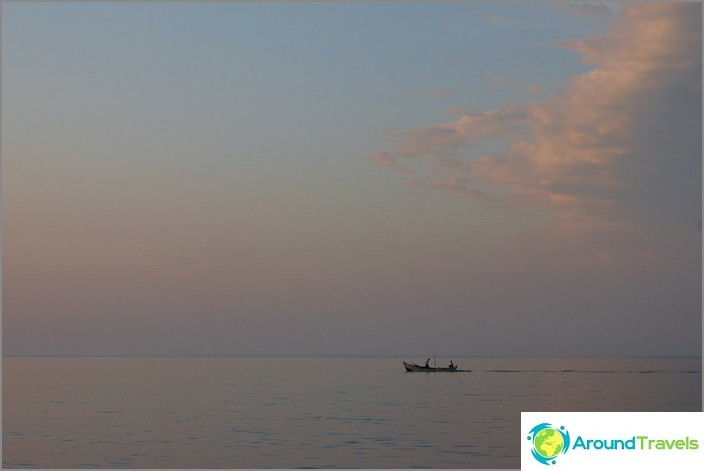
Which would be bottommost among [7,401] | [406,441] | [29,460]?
[29,460]

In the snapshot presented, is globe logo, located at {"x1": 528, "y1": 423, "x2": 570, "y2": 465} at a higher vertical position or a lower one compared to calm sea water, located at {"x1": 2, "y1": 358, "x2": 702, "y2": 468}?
lower

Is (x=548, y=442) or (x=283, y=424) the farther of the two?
(x=283, y=424)

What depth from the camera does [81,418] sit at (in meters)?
75.4

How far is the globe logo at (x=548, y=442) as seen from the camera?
2956cm

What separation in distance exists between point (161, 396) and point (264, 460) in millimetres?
58304

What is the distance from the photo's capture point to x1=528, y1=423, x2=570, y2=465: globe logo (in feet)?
97.0

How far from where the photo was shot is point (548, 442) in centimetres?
2980

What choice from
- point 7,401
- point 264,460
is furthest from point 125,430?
point 7,401

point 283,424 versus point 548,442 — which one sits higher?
point 283,424

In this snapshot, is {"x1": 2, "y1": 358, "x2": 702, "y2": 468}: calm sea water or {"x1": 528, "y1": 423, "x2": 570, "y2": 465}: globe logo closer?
{"x1": 528, "y1": 423, "x2": 570, "y2": 465}: globe logo

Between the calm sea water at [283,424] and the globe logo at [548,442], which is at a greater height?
the calm sea water at [283,424]

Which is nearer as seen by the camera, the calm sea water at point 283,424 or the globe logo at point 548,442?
the globe logo at point 548,442

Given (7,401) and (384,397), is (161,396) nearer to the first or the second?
(7,401)

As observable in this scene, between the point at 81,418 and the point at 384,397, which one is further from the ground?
the point at 384,397
